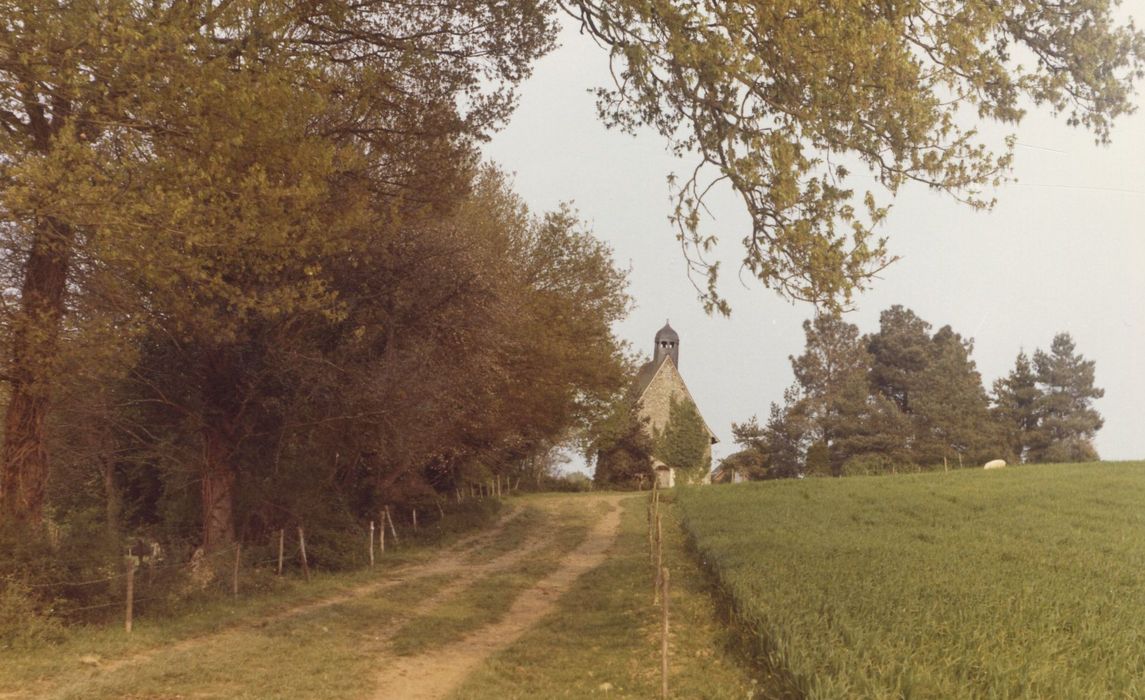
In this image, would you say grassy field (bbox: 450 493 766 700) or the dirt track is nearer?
grassy field (bbox: 450 493 766 700)

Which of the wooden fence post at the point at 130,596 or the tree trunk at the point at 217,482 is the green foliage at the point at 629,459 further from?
the wooden fence post at the point at 130,596

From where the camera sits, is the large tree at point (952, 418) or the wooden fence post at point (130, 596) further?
the large tree at point (952, 418)

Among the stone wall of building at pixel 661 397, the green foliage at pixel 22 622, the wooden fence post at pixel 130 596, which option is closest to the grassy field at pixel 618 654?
the wooden fence post at pixel 130 596

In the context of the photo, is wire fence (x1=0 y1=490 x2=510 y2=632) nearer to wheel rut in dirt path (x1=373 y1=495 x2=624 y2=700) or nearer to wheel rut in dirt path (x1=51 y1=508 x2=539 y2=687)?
wheel rut in dirt path (x1=51 y1=508 x2=539 y2=687)

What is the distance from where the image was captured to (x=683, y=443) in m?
61.7

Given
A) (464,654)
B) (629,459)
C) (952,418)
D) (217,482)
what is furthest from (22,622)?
(952,418)

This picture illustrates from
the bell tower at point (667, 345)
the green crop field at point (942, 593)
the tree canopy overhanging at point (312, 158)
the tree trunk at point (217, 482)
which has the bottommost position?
the green crop field at point (942, 593)

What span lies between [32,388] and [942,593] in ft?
44.7

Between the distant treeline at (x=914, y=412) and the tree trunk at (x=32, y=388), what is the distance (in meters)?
51.6

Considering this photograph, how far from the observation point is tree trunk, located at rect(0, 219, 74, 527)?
12.1 meters

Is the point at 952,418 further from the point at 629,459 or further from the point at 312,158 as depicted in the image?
the point at 312,158

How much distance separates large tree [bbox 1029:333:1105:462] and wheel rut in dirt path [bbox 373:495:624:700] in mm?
50986

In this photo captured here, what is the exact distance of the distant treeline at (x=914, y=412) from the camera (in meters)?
59.2

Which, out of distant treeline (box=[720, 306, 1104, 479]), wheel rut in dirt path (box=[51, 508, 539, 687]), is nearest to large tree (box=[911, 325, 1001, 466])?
distant treeline (box=[720, 306, 1104, 479])
